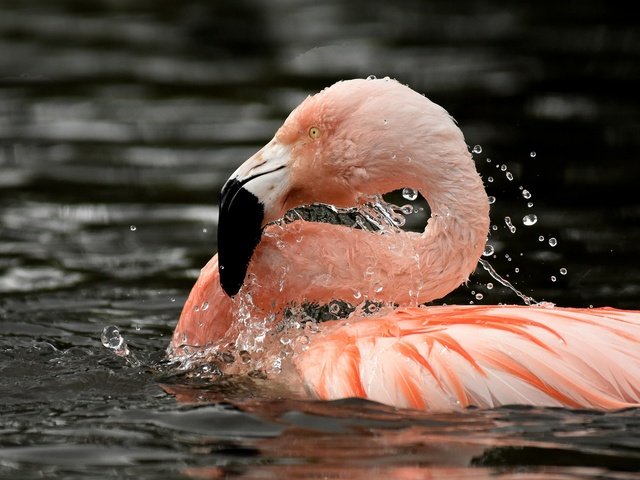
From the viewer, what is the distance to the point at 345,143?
5816 millimetres

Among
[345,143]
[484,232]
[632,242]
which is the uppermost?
[345,143]

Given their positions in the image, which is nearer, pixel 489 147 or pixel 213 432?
pixel 213 432

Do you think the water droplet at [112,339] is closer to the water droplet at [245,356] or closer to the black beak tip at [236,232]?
the water droplet at [245,356]

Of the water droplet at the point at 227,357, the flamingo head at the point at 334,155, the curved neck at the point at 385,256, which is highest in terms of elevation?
the flamingo head at the point at 334,155

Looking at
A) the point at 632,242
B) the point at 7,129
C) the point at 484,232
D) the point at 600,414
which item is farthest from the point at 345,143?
the point at 7,129

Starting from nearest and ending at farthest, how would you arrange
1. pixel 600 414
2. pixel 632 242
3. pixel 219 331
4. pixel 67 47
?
pixel 600 414 < pixel 219 331 < pixel 632 242 < pixel 67 47

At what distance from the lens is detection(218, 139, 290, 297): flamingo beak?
5.78 metres

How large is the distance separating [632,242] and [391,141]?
3307mm

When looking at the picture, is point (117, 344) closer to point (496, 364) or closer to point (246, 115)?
point (496, 364)

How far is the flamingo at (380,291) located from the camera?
5.31 metres

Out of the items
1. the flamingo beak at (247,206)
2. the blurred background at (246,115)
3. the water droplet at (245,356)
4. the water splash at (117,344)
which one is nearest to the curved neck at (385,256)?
the flamingo beak at (247,206)

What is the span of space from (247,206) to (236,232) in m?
0.14

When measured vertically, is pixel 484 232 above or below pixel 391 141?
below

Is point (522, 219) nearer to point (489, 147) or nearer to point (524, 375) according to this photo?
point (489, 147)
